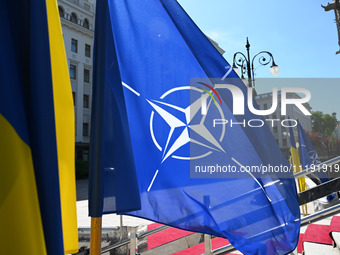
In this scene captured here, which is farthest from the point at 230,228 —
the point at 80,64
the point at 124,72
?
the point at 80,64

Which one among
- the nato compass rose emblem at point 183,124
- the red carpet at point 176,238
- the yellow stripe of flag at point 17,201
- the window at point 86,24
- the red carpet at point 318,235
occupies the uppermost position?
the window at point 86,24

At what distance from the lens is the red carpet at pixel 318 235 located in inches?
167

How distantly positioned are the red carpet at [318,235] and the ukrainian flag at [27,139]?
409 centimetres

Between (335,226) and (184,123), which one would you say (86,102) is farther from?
(184,123)

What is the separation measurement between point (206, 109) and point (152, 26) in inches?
34.0

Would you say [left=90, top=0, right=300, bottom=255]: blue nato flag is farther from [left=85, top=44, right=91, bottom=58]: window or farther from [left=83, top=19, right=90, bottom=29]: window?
[left=83, top=19, right=90, bottom=29]: window

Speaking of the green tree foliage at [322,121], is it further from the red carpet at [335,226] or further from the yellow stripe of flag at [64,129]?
the yellow stripe of flag at [64,129]

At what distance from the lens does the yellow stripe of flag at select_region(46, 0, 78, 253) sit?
6.34 feet

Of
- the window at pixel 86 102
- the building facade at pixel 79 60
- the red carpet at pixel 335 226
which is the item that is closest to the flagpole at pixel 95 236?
the red carpet at pixel 335 226

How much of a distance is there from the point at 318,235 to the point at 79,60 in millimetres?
30615

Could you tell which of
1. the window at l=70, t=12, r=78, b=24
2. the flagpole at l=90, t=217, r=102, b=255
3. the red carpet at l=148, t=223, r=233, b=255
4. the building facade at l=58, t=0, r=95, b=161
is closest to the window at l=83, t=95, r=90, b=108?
the building facade at l=58, t=0, r=95, b=161

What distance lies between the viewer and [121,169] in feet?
6.84

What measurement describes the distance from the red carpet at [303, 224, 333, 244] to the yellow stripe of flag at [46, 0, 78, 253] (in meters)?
3.57

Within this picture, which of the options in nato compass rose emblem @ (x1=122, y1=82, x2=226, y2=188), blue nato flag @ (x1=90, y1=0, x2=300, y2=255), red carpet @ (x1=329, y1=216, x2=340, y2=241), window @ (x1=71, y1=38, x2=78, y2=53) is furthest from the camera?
window @ (x1=71, y1=38, x2=78, y2=53)
